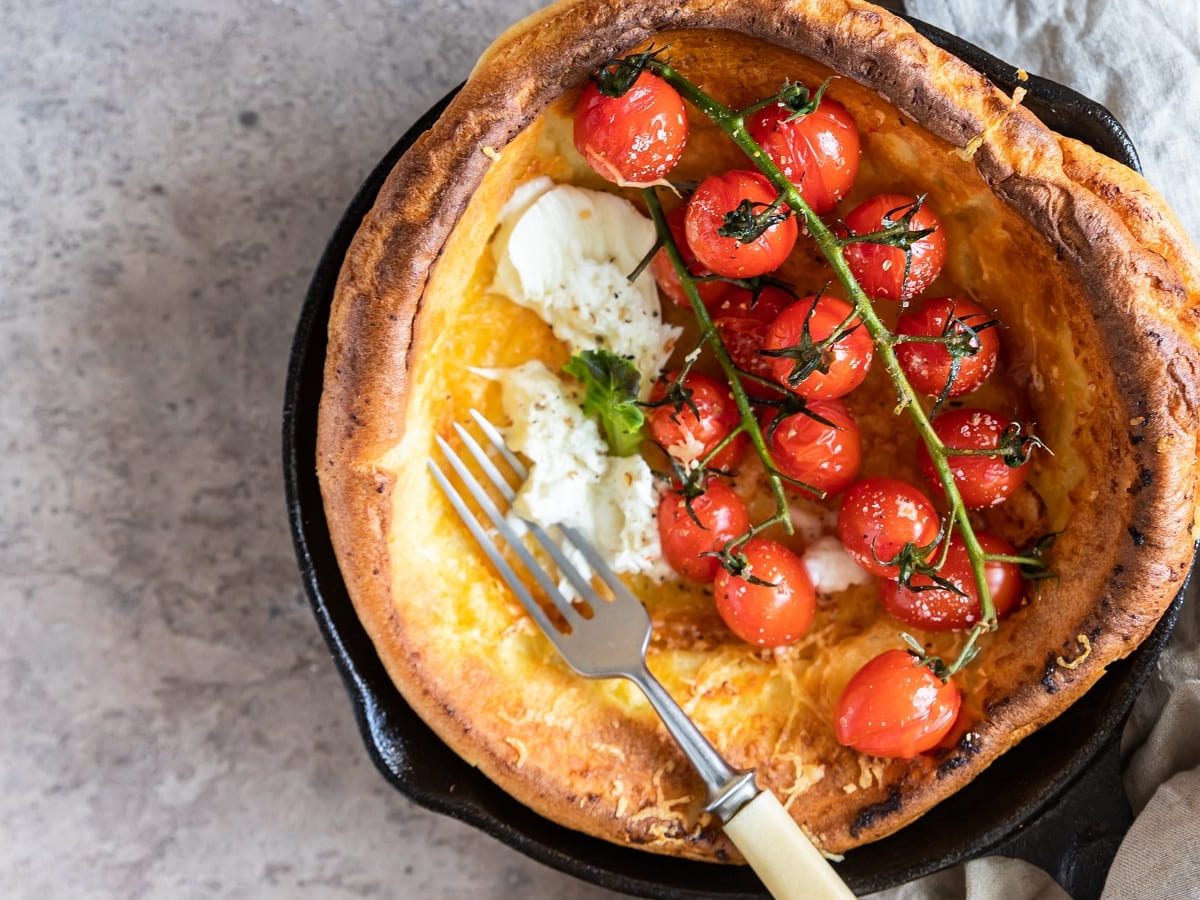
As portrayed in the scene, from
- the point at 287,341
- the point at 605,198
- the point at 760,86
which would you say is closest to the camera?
the point at 760,86

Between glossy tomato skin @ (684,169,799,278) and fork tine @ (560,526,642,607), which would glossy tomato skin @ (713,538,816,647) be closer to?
fork tine @ (560,526,642,607)

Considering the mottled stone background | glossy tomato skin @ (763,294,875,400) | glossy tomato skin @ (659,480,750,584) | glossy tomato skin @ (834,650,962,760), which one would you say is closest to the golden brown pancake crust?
glossy tomato skin @ (834,650,962,760)

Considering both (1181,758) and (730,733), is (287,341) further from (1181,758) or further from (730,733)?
(1181,758)

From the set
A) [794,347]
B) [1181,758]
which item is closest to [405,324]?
[794,347]

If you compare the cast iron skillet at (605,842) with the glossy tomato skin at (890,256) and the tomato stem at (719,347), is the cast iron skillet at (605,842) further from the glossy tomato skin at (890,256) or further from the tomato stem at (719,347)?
the tomato stem at (719,347)

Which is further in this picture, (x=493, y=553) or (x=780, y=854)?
(x=493, y=553)

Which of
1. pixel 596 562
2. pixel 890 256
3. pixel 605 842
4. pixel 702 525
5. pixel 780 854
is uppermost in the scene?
pixel 890 256

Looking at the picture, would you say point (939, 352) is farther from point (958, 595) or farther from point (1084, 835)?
point (1084, 835)

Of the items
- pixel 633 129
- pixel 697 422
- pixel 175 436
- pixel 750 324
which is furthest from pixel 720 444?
pixel 175 436
